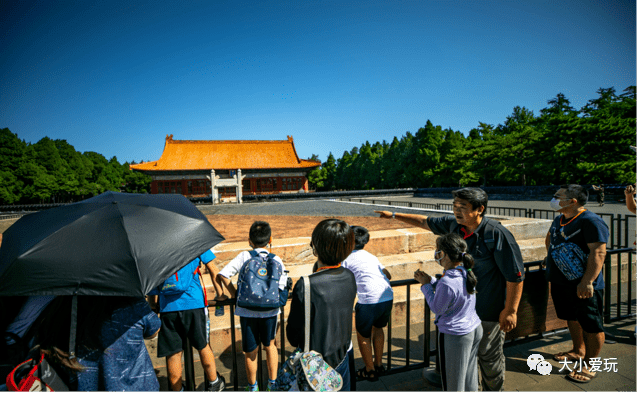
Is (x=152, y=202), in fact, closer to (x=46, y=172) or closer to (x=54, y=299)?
(x=54, y=299)

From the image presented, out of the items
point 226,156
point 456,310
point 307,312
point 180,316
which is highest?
point 226,156

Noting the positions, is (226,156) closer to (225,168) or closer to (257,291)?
(225,168)

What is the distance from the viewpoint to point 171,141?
3772cm

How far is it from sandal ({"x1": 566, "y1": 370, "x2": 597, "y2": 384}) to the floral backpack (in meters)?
2.55

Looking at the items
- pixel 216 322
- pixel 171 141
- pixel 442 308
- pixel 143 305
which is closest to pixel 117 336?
pixel 143 305

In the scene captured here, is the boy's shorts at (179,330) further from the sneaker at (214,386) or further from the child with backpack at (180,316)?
the sneaker at (214,386)

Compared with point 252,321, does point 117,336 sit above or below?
above

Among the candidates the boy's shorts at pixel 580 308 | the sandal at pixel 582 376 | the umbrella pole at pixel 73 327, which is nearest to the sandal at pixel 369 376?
the sandal at pixel 582 376

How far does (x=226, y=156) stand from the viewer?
38969 mm

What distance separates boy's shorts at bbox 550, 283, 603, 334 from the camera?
8.42ft

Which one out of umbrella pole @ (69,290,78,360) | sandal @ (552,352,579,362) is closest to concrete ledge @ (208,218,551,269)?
sandal @ (552,352,579,362)

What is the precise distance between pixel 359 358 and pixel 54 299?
2930 millimetres

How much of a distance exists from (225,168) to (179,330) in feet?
113

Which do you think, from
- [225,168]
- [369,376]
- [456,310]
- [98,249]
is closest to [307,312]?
[456,310]
